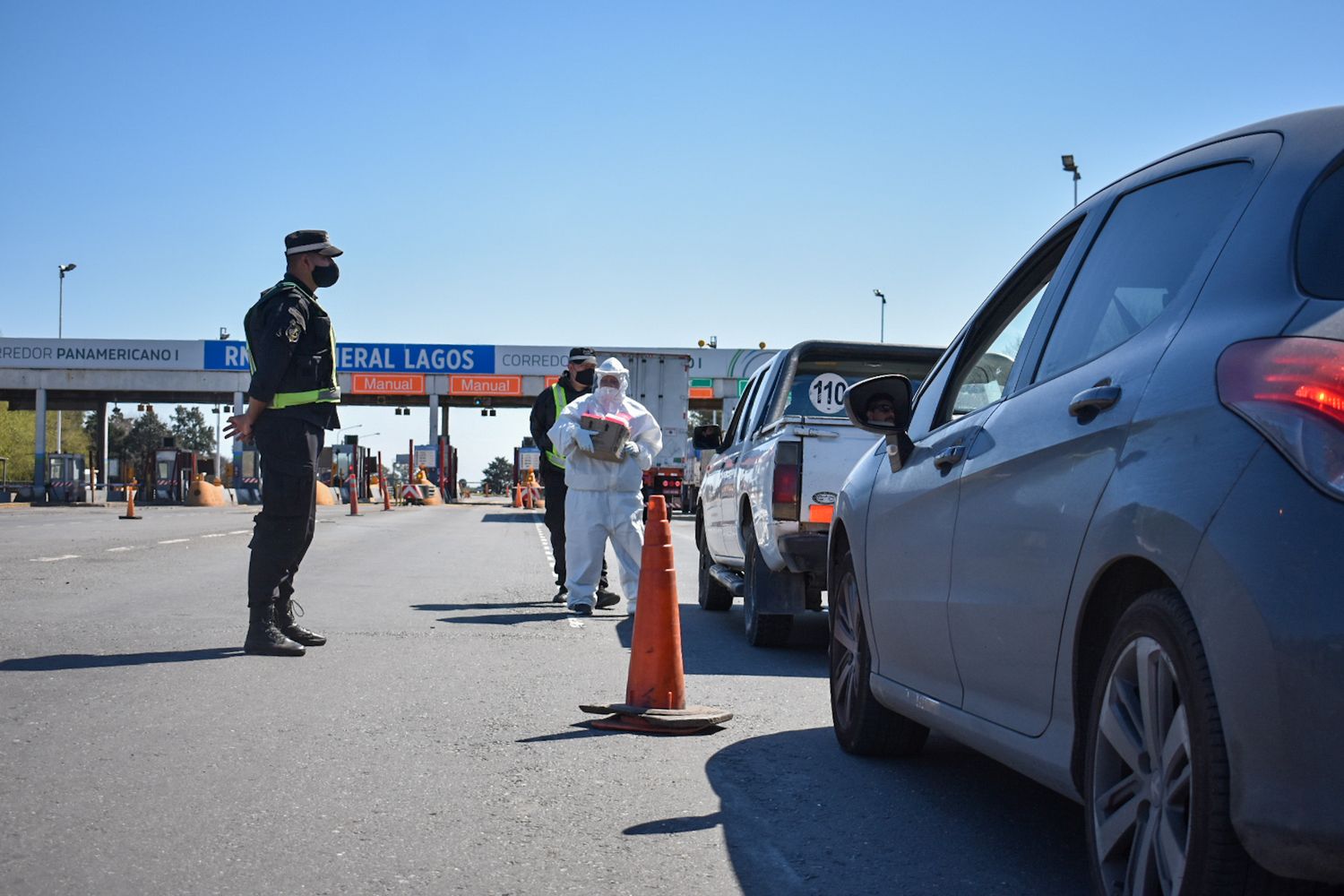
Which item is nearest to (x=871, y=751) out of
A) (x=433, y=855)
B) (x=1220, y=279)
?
(x=433, y=855)

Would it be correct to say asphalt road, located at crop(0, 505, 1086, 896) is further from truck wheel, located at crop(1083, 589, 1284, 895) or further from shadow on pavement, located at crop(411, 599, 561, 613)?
shadow on pavement, located at crop(411, 599, 561, 613)

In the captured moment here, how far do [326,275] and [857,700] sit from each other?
4739 mm

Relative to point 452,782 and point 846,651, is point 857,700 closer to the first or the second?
point 846,651

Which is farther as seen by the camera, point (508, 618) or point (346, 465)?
point (346, 465)

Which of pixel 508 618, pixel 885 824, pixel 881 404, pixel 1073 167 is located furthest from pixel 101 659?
pixel 1073 167

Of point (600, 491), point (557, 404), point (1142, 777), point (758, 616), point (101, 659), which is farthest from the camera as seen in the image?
point (557, 404)

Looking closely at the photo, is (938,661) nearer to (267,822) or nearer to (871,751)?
(871,751)

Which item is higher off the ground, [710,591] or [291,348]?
[291,348]

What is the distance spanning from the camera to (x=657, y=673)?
6.21 m

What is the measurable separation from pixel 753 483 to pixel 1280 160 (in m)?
6.13

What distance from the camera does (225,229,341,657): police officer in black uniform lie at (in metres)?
8.30

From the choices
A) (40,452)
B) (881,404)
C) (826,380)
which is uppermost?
(40,452)

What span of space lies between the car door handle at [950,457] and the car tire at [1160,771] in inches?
45.9

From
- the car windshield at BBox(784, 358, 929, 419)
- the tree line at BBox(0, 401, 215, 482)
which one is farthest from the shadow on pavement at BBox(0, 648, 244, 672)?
the tree line at BBox(0, 401, 215, 482)
